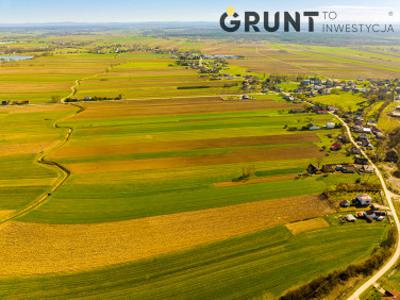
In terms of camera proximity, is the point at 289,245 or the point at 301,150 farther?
the point at 301,150

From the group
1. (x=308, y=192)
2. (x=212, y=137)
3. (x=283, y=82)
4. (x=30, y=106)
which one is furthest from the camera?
(x=283, y=82)

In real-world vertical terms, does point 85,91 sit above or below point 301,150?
above

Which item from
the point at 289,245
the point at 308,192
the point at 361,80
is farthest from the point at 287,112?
the point at 361,80

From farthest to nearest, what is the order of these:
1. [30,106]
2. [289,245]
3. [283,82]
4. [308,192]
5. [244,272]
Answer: [283,82], [30,106], [308,192], [289,245], [244,272]

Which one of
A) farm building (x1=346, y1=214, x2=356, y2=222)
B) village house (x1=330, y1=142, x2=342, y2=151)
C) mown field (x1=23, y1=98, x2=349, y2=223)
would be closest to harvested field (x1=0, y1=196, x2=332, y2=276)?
mown field (x1=23, y1=98, x2=349, y2=223)

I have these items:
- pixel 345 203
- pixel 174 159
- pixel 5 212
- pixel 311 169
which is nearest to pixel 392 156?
pixel 311 169

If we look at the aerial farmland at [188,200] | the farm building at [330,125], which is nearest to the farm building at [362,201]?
the aerial farmland at [188,200]

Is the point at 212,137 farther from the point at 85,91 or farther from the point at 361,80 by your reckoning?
the point at 361,80
